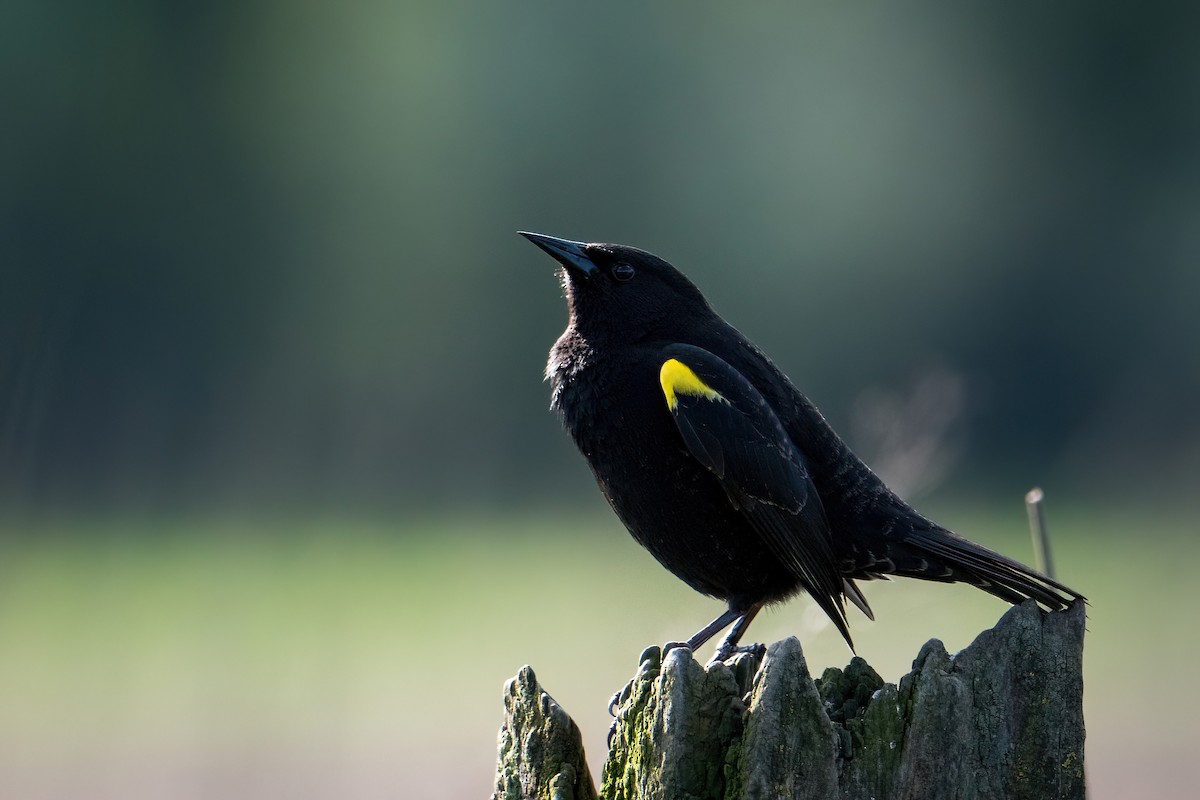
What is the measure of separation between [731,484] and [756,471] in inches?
4.0

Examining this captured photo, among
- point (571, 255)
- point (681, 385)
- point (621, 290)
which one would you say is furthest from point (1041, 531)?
point (571, 255)

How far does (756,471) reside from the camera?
465cm

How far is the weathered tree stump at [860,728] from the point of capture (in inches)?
119

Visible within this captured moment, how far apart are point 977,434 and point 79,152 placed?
52.9 ft

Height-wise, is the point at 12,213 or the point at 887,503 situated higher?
the point at 12,213

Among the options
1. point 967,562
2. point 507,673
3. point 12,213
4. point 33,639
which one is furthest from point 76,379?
point 967,562

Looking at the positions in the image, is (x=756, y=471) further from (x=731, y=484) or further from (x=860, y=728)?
(x=860, y=728)

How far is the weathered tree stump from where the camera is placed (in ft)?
9.89

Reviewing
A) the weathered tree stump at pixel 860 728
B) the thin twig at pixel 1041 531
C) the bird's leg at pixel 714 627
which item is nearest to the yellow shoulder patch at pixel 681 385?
the bird's leg at pixel 714 627

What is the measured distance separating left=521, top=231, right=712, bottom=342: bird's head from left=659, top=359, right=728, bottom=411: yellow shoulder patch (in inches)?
14.5

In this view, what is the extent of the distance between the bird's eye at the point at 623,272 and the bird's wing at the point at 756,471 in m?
0.59

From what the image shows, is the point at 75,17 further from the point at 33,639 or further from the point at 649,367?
the point at 649,367

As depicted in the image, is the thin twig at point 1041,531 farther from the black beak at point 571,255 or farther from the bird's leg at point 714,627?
the black beak at point 571,255

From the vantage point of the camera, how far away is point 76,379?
59.0ft
